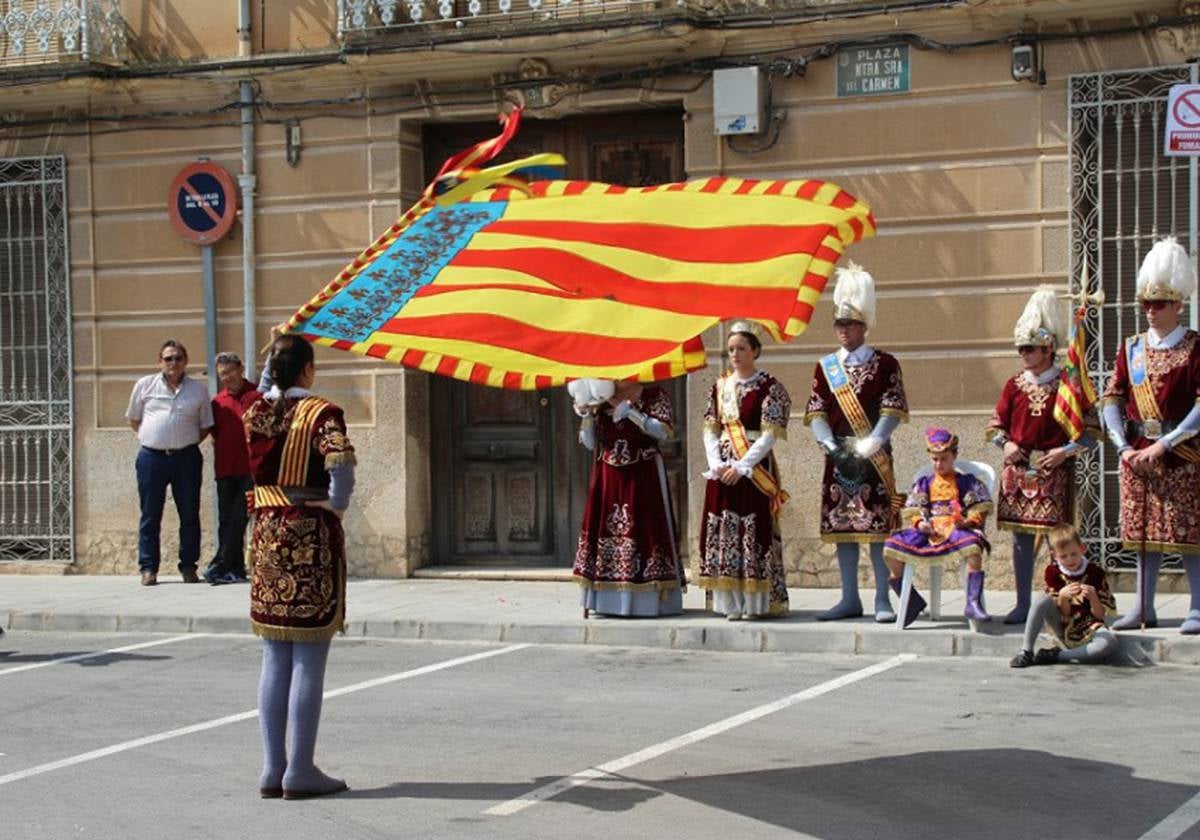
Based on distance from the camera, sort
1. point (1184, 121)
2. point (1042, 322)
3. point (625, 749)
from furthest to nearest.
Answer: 1. point (1184, 121)
2. point (1042, 322)
3. point (625, 749)

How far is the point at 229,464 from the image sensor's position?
16.7 metres

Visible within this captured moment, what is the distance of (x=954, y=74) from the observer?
1492 cm

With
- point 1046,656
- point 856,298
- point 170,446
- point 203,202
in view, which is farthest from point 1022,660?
point 203,202

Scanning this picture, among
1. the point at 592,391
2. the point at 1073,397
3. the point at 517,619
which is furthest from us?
the point at 517,619

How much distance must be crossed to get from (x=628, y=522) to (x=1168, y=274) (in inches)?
150

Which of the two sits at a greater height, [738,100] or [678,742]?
[738,100]

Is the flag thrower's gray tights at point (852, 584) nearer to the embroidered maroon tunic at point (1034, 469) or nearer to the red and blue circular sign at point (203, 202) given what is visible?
the embroidered maroon tunic at point (1034, 469)

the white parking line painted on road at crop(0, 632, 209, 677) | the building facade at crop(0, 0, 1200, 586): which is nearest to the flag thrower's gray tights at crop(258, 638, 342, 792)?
the white parking line painted on road at crop(0, 632, 209, 677)

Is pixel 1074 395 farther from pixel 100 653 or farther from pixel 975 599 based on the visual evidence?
pixel 100 653

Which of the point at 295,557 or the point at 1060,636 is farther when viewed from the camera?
the point at 1060,636

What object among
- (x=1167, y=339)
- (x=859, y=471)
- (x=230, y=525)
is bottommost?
(x=230, y=525)

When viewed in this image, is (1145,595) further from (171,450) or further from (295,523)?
(171,450)

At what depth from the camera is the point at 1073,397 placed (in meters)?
12.3

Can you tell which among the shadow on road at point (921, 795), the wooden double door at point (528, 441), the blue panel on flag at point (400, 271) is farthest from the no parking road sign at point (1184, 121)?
the blue panel on flag at point (400, 271)
